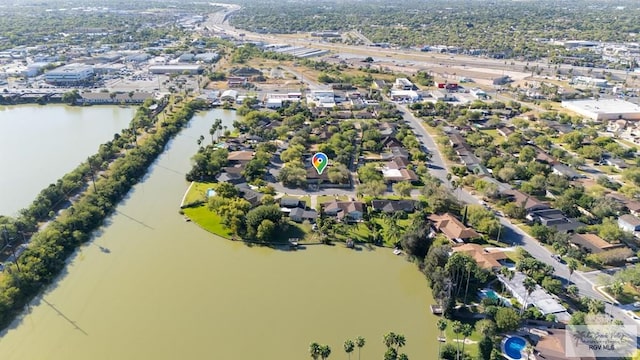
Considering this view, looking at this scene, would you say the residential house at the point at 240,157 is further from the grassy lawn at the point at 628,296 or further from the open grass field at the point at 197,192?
the grassy lawn at the point at 628,296

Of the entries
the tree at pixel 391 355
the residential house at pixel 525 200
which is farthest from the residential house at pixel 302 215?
the residential house at pixel 525 200

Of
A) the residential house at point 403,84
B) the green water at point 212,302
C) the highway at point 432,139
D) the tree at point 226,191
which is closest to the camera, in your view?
the green water at point 212,302

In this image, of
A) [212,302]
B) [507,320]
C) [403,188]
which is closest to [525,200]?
[403,188]

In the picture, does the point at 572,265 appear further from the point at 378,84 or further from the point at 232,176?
the point at 378,84

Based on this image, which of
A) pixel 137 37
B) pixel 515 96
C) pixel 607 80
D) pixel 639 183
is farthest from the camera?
pixel 137 37

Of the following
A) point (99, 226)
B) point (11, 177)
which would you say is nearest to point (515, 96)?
point (99, 226)

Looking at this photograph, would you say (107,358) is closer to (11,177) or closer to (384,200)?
(384,200)

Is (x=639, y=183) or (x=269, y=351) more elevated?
(x=639, y=183)

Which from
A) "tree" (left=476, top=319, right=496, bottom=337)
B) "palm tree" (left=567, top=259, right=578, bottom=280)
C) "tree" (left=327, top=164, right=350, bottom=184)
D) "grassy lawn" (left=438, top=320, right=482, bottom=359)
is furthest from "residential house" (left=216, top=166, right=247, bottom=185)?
"palm tree" (left=567, top=259, right=578, bottom=280)

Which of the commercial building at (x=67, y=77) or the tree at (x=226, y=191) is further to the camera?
the commercial building at (x=67, y=77)
